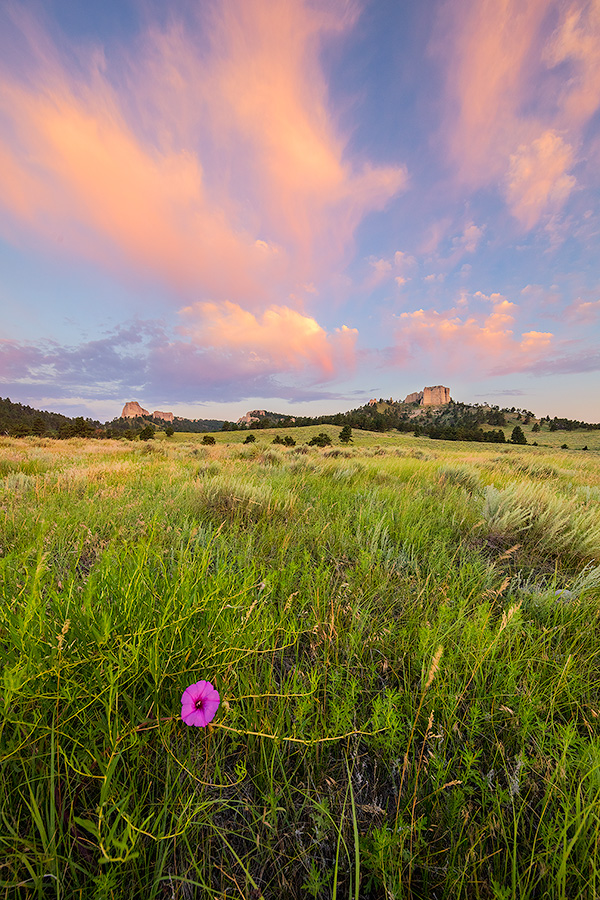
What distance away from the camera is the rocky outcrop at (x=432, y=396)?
17338 cm

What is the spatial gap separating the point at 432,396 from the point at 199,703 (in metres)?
194

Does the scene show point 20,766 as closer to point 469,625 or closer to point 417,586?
point 469,625

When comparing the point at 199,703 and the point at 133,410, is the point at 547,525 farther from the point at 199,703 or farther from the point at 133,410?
the point at 133,410

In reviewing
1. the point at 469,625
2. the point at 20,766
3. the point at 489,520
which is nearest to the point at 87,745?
the point at 20,766

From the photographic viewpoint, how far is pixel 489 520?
10.9 ft

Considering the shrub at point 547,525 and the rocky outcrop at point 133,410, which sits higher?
the rocky outcrop at point 133,410

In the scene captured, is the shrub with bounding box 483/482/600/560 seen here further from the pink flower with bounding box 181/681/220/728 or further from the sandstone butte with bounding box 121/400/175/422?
the sandstone butte with bounding box 121/400/175/422

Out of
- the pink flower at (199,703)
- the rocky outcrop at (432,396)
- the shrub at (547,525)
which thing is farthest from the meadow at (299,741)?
the rocky outcrop at (432,396)

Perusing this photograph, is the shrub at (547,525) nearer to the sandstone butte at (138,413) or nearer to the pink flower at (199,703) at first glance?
the pink flower at (199,703)

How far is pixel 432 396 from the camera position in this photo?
176m

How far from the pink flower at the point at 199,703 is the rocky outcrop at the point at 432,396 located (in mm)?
185170

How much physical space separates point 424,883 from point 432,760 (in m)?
0.28

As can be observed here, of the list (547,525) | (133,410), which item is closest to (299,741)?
(547,525)

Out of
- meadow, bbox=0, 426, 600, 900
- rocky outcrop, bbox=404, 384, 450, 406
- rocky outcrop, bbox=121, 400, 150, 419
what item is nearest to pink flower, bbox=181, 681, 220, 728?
meadow, bbox=0, 426, 600, 900
